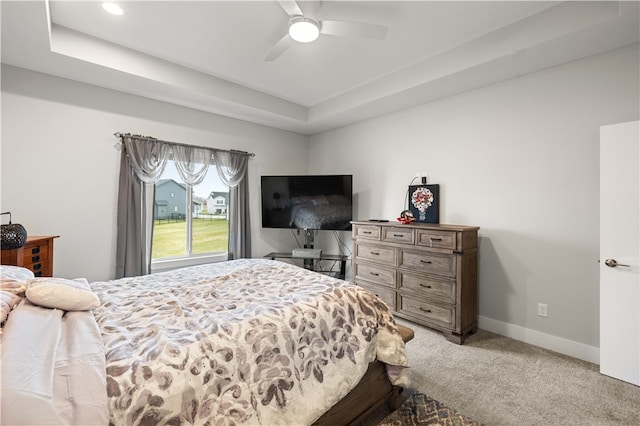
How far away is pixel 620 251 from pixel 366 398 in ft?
7.26

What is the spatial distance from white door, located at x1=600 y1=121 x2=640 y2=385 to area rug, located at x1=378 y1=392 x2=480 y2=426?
4.59ft

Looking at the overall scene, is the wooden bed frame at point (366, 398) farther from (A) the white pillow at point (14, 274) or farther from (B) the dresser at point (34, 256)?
(B) the dresser at point (34, 256)

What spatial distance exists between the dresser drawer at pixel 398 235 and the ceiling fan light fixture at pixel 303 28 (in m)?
2.08

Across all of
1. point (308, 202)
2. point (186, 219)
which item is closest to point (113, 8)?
point (186, 219)

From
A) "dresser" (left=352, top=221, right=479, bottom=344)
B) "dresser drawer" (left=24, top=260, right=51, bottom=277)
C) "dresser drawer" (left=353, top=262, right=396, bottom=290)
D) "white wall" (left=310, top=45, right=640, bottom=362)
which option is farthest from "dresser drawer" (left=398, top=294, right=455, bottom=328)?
"dresser drawer" (left=24, top=260, right=51, bottom=277)

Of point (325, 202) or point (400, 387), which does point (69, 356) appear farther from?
point (325, 202)

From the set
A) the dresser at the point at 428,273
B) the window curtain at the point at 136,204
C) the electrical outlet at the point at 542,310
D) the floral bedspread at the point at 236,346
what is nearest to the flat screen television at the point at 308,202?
the dresser at the point at 428,273

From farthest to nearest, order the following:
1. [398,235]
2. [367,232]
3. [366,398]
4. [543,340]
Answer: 1. [367,232]
2. [398,235]
3. [543,340]
4. [366,398]

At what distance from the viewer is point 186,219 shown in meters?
3.89

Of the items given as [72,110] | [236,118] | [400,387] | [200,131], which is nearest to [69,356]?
[400,387]

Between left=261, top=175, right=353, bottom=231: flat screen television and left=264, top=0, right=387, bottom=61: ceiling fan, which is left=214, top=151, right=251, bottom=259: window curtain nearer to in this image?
left=261, top=175, right=353, bottom=231: flat screen television

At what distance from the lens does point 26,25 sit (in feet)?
6.85

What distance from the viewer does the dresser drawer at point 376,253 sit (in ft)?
10.6

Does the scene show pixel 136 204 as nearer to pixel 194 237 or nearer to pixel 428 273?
pixel 194 237
